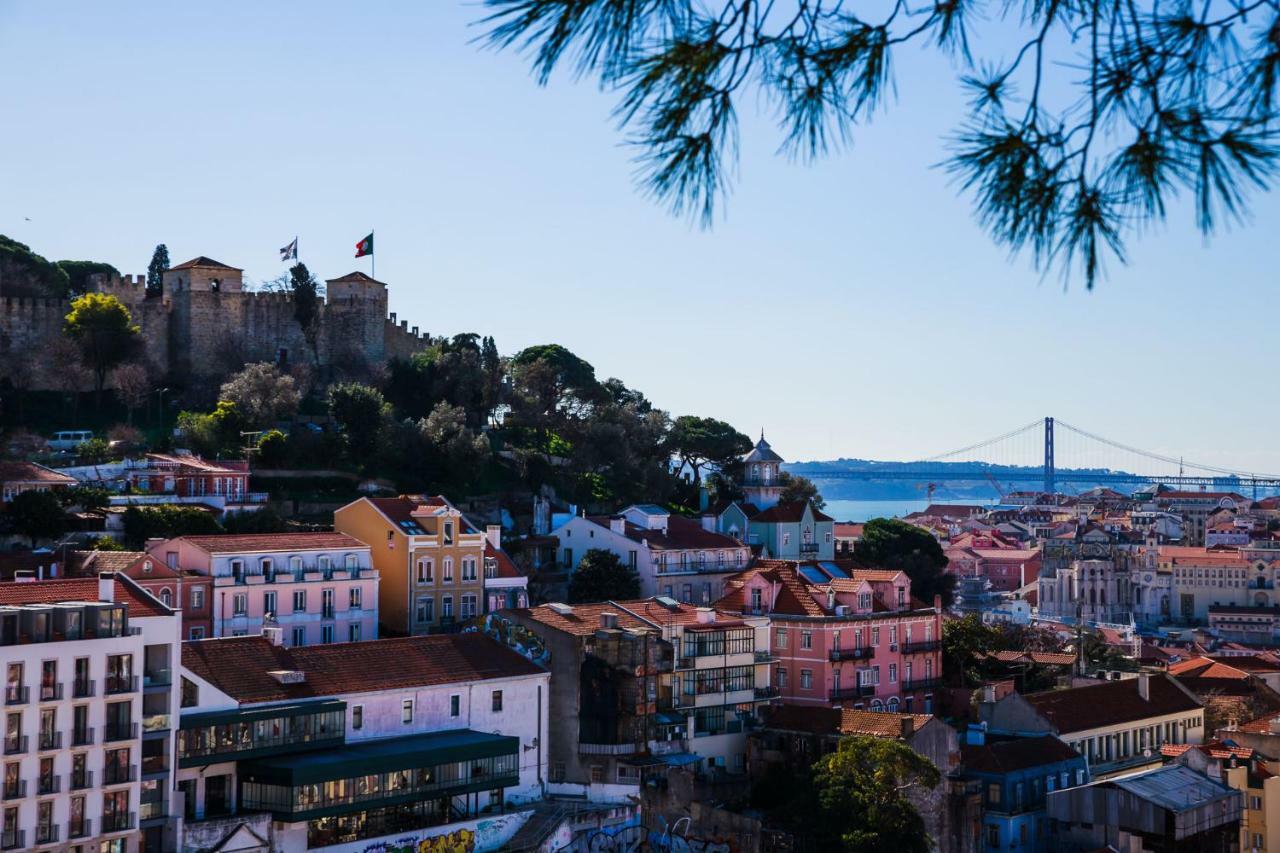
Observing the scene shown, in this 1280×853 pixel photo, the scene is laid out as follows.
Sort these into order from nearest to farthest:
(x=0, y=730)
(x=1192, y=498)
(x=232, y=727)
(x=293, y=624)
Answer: (x=0, y=730) → (x=232, y=727) → (x=293, y=624) → (x=1192, y=498)

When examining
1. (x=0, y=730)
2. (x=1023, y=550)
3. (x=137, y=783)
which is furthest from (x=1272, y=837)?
(x=1023, y=550)

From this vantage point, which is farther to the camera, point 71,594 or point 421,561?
point 421,561

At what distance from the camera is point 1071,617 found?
9081 centimetres

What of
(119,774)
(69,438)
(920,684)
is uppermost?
(69,438)

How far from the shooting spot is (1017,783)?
34.5 m

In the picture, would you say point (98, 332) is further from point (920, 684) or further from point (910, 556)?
point (920, 684)

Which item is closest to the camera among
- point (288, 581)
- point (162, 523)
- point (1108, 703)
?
point (288, 581)

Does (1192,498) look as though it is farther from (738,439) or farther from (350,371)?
(350,371)

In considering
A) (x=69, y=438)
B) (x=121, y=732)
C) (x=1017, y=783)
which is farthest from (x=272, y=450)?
(x=1017, y=783)

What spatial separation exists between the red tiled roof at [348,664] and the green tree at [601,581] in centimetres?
809

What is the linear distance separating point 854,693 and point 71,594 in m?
19.0

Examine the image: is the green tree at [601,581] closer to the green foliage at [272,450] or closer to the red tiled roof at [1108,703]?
the green foliage at [272,450]

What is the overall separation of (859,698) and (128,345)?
26.3 metres

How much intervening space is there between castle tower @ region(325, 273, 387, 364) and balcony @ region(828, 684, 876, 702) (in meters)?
23.4
